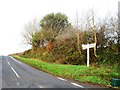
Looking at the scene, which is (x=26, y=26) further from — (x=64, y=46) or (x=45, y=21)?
(x=64, y=46)

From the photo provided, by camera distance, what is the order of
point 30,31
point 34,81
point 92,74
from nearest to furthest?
1. point 34,81
2. point 92,74
3. point 30,31

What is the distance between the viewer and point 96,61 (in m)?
27.9

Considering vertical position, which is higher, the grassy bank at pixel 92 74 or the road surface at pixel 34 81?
the grassy bank at pixel 92 74

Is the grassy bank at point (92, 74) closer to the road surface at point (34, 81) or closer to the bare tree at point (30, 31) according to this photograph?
the road surface at point (34, 81)

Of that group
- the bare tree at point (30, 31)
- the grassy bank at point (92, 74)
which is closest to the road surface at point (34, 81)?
the grassy bank at point (92, 74)

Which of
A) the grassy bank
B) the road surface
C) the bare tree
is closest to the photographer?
the road surface

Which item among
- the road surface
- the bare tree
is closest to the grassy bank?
the road surface

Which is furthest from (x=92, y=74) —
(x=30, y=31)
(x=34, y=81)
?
(x=30, y=31)

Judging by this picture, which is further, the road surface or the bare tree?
the bare tree

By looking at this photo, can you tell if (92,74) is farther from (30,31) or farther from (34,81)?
(30,31)

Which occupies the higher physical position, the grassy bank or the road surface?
the grassy bank

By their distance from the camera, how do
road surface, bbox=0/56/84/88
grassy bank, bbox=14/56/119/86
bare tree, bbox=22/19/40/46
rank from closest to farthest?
road surface, bbox=0/56/84/88 → grassy bank, bbox=14/56/119/86 → bare tree, bbox=22/19/40/46

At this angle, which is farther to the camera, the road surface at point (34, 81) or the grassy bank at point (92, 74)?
the grassy bank at point (92, 74)

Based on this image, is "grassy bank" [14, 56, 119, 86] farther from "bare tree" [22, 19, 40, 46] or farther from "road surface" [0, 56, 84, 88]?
"bare tree" [22, 19, 40, 46]
